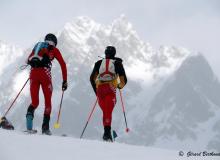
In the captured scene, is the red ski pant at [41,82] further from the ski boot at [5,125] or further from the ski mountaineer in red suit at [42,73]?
the ski boot at [5,125]

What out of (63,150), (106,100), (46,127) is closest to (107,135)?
(106,100)

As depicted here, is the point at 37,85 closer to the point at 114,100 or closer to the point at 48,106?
the point at 48,106

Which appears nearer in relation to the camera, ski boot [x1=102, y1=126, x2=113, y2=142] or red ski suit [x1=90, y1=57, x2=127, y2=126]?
ski boot [x1=102, y1=126, x2=113, y2=142]

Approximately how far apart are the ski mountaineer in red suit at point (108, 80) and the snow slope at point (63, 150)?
Result: 9.88 feet

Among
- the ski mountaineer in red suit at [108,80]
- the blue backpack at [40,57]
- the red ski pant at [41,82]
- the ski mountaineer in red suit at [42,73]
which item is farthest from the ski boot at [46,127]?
the ski mountaineer in red suit at [108,80]

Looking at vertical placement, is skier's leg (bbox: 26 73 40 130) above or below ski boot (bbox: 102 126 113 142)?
above

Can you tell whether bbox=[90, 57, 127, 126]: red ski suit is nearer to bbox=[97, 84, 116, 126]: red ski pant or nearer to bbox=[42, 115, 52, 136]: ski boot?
bbox=[97, 84, 116, 126]: red ski pant

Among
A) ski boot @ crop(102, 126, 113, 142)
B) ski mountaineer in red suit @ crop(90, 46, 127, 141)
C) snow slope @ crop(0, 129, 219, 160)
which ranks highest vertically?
ski mountaineer in red suit @ crop(90, 46, 127, 141)

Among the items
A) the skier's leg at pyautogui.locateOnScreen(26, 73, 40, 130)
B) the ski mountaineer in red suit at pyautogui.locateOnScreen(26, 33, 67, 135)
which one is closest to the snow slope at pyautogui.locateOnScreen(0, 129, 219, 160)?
the skier's leg at pyautogui.locateOnScreen(26, 73, 40, 130)

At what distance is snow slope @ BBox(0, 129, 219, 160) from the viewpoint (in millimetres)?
7246

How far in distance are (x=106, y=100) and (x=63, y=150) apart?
4388 millimetres

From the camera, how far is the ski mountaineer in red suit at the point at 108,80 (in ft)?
39.8

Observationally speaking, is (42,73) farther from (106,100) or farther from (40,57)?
(106,100)

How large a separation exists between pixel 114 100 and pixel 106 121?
0.58m
